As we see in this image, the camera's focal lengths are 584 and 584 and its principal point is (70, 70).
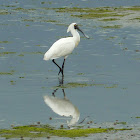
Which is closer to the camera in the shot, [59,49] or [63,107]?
[63,107]

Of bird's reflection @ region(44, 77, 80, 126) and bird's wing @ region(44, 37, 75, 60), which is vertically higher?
bird's wing @ region(44, 37, 75, 60)

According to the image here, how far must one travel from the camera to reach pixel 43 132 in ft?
45.6

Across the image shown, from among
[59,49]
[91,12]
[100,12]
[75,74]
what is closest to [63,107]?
[75,74]

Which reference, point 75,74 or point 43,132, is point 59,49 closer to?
point 75,74

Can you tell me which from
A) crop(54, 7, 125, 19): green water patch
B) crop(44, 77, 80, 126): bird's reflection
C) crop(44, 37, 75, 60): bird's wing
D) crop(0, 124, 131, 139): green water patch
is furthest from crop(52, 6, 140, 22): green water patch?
crop(0, 124, 131, 139): green water patch

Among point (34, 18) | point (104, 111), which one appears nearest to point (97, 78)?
point (104, 111)

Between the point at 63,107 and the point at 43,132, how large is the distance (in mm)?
2976

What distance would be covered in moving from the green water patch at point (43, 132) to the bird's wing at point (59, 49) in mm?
8258

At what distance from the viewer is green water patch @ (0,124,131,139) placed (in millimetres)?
13602

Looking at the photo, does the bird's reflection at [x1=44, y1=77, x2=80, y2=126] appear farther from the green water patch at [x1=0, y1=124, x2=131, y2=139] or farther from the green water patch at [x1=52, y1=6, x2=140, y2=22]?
the green water patch at [x1=52, y1=6, x2=140, y2=22]

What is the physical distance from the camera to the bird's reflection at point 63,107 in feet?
51.3

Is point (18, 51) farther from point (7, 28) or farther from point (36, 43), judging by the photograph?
point (7, 28)

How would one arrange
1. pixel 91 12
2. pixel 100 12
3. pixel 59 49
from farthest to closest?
pixel 91 12 → pixel 100 12 → pixel 59 49

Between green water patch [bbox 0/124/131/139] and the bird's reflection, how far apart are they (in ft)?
2.72
